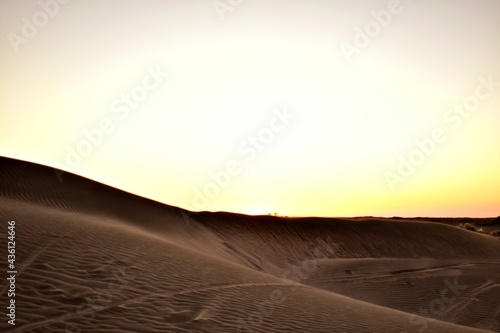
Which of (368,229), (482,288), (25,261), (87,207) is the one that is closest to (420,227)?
(368,229)

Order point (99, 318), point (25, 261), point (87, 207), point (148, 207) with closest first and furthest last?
1. point (99, 318)
2. point (25, 261)
3. point (87, 207)
4. point (148, 207)

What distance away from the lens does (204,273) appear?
9391 mm

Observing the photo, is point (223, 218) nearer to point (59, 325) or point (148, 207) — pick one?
point (148, 207)

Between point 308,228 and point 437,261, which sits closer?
point 437,261

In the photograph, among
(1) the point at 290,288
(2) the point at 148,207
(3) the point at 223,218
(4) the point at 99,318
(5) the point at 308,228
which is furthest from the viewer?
(5) the point at 308,228

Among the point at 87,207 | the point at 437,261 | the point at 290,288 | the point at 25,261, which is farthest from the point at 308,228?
the point at 25,261

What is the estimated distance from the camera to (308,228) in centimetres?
2514

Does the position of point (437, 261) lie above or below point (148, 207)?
below

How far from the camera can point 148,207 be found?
731 inches

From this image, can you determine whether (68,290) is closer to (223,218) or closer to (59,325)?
(59,325)

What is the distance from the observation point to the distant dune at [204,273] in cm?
650

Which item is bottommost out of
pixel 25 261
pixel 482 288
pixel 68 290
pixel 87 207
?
pixel 482 288

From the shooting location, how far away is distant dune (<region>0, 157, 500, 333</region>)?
650cm

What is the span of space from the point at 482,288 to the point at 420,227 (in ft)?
40.9
